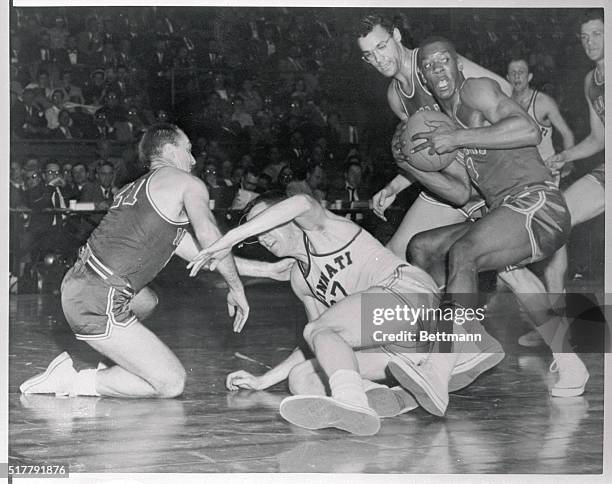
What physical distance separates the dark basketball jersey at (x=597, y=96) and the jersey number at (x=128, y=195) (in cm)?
165

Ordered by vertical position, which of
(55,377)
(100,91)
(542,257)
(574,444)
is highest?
(100,91)

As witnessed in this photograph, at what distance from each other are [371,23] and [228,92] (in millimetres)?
631

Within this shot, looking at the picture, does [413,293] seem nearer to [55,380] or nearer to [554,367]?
[554,367]

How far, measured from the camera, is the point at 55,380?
3.20 meters

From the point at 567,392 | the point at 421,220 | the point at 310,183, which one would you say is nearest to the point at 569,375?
the point at 567,392

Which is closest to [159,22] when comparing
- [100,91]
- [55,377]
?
[100,91]

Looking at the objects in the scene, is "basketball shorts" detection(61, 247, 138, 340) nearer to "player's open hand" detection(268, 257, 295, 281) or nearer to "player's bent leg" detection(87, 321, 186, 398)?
"player's bent leg" detection(87, 321, 186, 398)

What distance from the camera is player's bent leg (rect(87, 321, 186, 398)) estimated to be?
10.3 feet

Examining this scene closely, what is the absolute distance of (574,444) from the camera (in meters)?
2.74

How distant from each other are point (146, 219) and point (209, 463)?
0.97 metres

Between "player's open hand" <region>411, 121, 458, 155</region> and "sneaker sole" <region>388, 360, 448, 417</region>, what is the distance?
2.84ft

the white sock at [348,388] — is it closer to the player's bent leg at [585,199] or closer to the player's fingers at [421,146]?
the player's fingers at [421,146]

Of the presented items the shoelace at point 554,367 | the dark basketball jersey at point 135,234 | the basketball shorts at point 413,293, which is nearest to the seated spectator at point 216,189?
the dark basketball jersey at point 135,234

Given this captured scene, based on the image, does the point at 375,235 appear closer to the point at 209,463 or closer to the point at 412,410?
the point at 412,410
